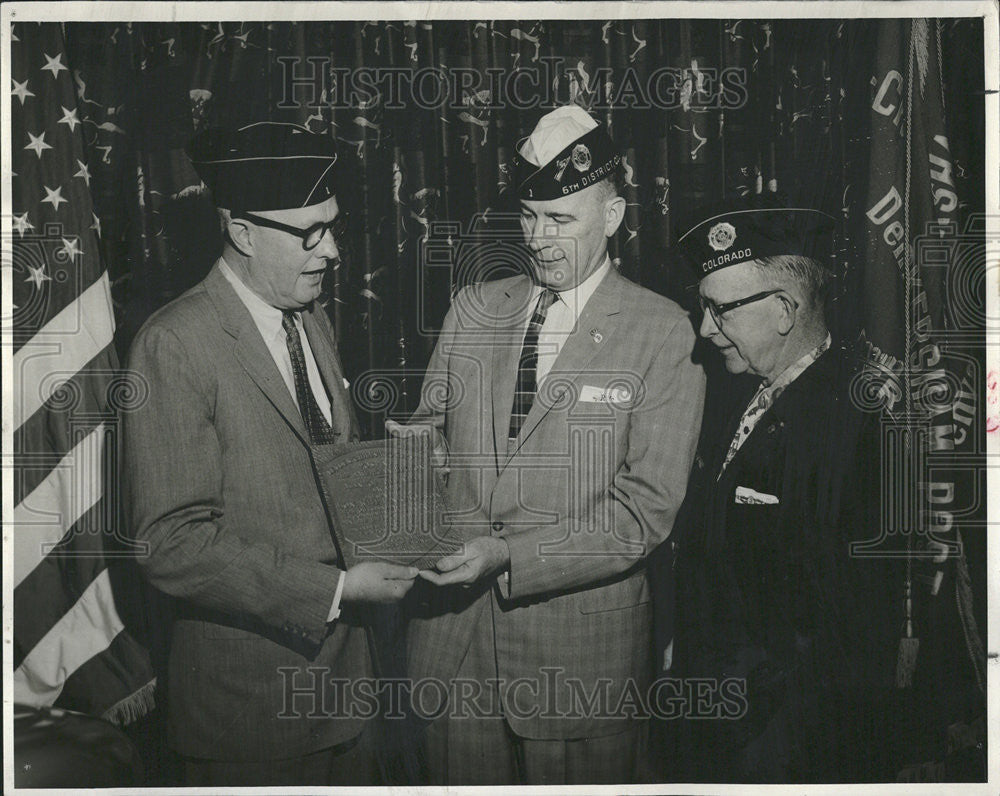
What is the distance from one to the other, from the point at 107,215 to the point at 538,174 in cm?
144

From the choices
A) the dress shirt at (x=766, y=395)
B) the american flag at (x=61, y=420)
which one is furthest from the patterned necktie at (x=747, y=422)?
the american flag at (x=61, y=420)

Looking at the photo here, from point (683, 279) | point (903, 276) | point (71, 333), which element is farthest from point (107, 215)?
point (903, 276)

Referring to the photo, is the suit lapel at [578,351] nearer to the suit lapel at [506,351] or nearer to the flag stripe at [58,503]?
the suit lapel at [506,351]

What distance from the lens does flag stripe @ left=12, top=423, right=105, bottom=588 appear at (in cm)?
308

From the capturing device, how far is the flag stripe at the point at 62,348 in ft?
10.2

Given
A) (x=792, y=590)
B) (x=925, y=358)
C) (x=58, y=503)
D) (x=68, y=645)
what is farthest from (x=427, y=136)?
(x=68, y=645)

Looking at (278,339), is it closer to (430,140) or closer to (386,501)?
(386,501)

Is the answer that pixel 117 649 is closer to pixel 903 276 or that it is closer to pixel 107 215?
pixel 107 215

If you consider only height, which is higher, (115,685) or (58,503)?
(58,503)

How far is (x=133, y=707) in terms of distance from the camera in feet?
10.1

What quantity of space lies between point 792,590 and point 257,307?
6.59 ft

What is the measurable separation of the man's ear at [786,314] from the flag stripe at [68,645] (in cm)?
239

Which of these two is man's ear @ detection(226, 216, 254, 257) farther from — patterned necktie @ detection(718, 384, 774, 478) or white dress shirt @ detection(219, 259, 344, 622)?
patterned necktie @ detection(718, 384, 774, 478)

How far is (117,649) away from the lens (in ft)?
10.1
